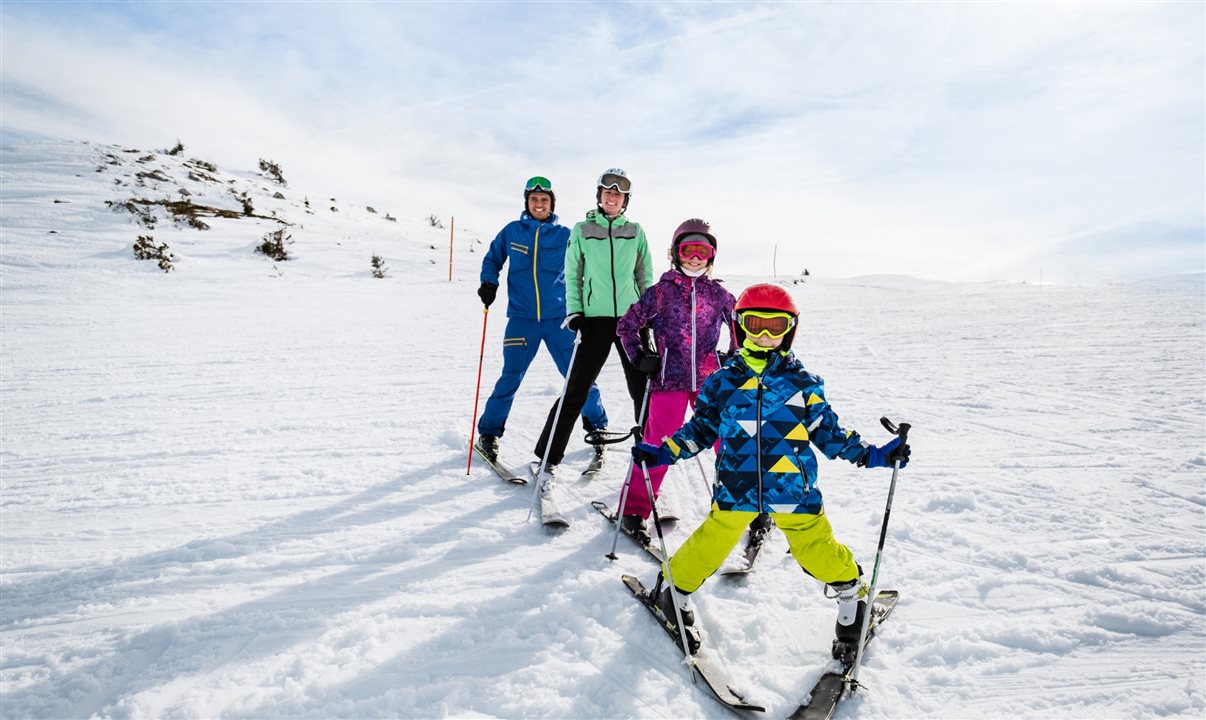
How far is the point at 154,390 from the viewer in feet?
22.2

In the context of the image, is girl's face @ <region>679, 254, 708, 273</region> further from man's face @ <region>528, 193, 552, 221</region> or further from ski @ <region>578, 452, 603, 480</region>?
ski @ <region>578, 452, 603, 480</region>

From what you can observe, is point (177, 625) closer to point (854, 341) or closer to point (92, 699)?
point (92, 699)

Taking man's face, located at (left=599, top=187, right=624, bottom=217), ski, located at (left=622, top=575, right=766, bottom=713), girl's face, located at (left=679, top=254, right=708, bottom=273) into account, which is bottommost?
ski, located at (left=622, top=575, right=766, bottom=713)

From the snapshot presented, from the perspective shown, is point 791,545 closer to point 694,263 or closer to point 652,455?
point 652,455

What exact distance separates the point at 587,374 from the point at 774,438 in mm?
1912

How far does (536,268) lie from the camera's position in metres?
4.88

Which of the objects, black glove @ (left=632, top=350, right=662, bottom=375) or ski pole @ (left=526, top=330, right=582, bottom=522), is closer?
black glove @ (left=632, top=350, right=662, bottom=375)

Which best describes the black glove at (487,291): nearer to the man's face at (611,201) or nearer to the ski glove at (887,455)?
the man's face at (611,201)

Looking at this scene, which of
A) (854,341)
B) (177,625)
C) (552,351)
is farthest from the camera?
(854,341)

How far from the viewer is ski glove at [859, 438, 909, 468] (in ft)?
8.22

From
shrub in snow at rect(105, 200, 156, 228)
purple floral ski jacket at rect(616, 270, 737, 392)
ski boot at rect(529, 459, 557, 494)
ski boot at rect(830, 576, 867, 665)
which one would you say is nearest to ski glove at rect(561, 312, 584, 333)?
purple floral ski jacket at rect(616, 270, 737, 392)

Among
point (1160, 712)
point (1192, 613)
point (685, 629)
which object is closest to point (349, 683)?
point (685, 629)

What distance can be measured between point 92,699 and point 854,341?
32.2 feet

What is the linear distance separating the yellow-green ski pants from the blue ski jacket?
8.47 ft
